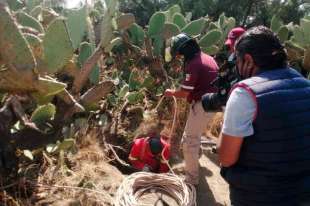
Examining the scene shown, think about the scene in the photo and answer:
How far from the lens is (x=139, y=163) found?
4.23m

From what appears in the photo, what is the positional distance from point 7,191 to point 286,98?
78.1 inches

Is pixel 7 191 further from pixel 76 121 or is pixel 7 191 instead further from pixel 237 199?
pixel 237 199

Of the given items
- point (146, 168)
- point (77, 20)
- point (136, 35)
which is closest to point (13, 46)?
point (77, 20)

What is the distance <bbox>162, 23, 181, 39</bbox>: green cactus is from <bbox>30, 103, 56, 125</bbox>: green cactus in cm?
276

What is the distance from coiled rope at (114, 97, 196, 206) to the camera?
322 cm

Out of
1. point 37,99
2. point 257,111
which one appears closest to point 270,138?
point 257,111

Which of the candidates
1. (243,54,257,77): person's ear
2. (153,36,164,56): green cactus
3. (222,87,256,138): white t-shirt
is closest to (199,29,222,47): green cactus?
(153,36,164,56): green cactus

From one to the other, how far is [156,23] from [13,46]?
3.23 m

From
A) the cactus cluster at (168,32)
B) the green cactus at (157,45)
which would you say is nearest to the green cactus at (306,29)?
the cactus cluster at (168,32)

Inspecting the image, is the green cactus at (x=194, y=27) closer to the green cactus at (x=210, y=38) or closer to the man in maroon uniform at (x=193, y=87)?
the green cactus at (x=210, y=38)

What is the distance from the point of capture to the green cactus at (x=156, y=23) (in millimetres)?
5676

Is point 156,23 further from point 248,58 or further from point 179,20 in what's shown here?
point 248,58

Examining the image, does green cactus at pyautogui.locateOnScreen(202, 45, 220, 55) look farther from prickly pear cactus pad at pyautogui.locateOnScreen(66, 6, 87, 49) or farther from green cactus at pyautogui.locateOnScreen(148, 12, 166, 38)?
prickly pear cactus pad at pyautogui.locateOnScreen(66, 6, 87, 49)

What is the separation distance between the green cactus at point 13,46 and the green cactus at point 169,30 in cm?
311
